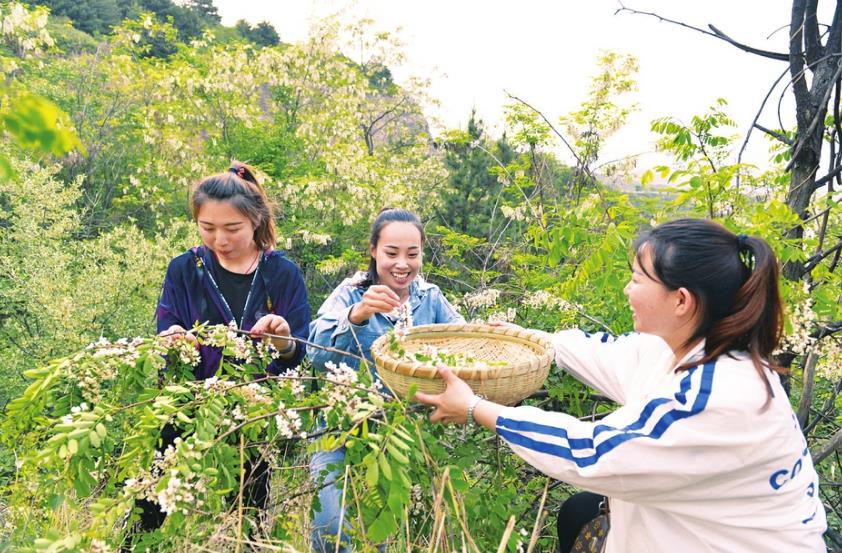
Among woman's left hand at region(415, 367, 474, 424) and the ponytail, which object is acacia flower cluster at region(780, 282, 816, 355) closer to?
woman's left hand at region(415, 367, 474, 424)

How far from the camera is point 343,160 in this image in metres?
11.0

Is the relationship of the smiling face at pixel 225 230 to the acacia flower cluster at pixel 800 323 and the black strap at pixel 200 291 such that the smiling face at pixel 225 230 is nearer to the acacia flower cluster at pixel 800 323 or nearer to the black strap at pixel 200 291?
the black strap at pixel 200 291

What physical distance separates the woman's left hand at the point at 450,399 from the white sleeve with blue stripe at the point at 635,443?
11cm

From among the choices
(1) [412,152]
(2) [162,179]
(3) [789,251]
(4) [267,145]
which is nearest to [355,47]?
(1) [412,152]

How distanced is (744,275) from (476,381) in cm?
82

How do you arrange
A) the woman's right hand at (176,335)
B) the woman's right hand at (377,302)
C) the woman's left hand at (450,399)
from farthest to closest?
1. the woman's right hand at (377,302)
2. the woman's right hand at (176,335)
3. the woman's left hand at (450,399)

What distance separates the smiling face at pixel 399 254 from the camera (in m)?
2.48

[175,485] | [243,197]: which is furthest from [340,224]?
[175,485]

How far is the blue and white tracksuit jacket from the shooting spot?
1.34 meters

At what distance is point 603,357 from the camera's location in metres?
1.97

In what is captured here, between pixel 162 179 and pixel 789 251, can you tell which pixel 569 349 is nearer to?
pixel 789 251

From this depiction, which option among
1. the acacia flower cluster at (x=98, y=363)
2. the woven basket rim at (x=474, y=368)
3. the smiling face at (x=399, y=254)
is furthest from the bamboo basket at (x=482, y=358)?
the acacia flower cluster at (x=98, y=363)

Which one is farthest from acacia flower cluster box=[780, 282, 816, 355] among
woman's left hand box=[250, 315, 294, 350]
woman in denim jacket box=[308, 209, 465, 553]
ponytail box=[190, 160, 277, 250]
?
ponytail box=[190, 160, 277, 250]

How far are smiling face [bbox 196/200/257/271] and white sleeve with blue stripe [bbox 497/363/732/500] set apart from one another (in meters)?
1.56
